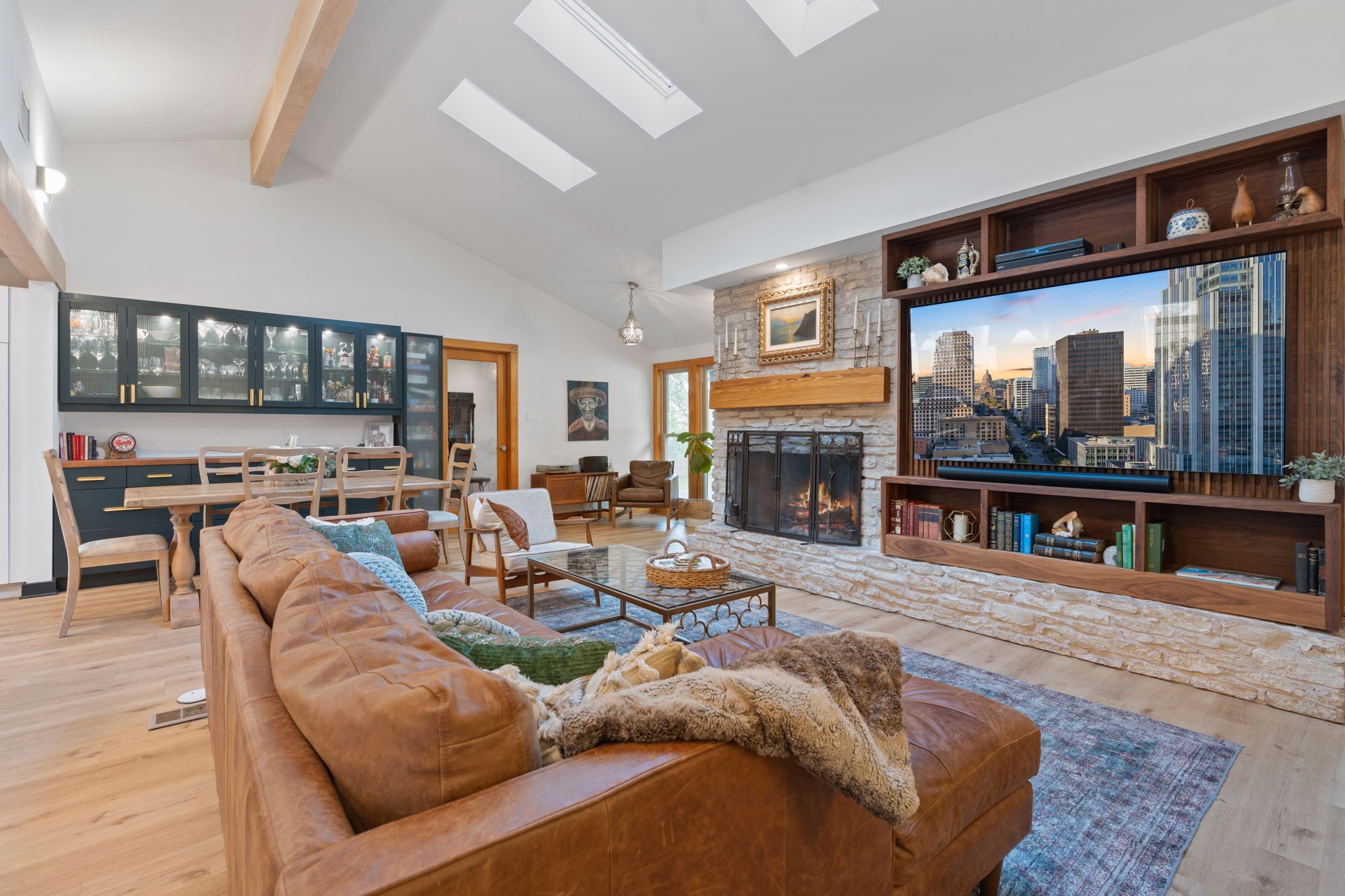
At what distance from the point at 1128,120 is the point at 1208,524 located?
1.94 m

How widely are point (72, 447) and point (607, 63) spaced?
4.54 meters

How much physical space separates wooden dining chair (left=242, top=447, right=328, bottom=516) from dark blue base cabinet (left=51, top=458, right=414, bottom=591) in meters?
0.58

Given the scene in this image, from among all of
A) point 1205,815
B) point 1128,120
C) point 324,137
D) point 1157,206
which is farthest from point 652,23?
point 1205,815

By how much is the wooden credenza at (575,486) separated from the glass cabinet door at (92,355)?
3.71m

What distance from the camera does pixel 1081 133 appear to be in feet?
10.1

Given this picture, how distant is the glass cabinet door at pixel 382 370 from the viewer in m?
5.98

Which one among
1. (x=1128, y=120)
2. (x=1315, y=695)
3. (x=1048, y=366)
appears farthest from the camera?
(x=1048, y=366)

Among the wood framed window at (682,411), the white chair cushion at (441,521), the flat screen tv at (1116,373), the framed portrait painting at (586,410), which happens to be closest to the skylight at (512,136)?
the white chair cushion at (441,521)

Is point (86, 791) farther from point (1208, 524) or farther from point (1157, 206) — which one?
point (1157, 206)

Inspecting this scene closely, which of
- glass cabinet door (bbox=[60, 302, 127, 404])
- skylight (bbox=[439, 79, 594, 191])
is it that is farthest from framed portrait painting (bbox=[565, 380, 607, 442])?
glass cabinet door (bbox=[60, 302, 127, 404])

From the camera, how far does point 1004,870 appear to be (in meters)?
1.67

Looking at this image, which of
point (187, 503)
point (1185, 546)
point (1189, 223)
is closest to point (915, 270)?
point (1189, 223)

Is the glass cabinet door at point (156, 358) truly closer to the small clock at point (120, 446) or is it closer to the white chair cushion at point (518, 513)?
the small clock at point (120, 446)

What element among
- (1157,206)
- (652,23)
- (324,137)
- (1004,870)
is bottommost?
(1004,870)
